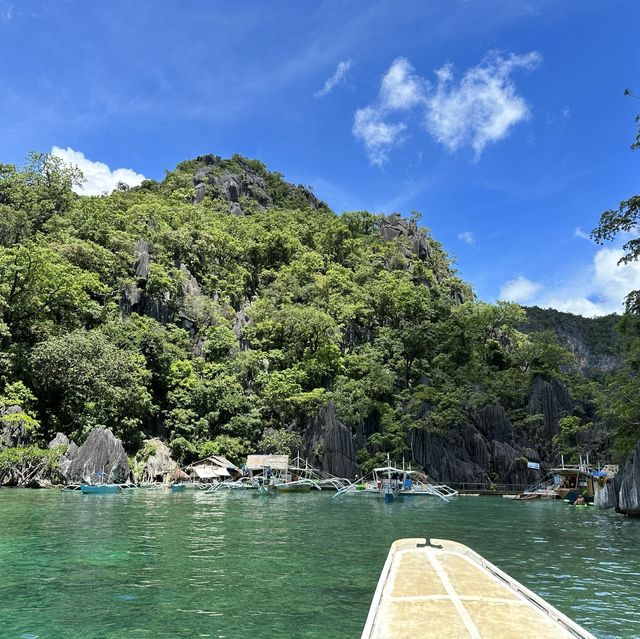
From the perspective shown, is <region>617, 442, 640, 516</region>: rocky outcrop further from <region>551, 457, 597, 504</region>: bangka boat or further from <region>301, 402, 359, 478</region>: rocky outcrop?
<region>301, 402, 359, 478</region>: rocky outcrop

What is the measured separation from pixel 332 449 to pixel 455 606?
36.2 metres

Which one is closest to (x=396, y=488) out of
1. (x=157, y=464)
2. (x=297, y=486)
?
Answer: (x=297, y=486)

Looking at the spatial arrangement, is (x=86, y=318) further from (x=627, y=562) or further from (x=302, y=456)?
(x=627, y=562)

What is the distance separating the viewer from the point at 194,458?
135 feet

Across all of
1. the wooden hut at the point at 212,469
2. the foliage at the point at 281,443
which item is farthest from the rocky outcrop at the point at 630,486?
the wooden hut at the point at 212,469

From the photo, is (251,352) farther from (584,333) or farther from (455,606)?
(584,333)

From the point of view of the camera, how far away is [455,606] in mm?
5980

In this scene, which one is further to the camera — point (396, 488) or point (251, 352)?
point (251, 352)

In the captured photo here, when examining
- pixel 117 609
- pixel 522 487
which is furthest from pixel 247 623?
pixel 522 487

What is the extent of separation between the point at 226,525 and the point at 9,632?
38.3 feet

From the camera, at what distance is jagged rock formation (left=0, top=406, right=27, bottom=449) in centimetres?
3238

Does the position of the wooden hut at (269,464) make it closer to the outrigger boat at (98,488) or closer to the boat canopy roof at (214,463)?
the boat canopy roof at (214,463)

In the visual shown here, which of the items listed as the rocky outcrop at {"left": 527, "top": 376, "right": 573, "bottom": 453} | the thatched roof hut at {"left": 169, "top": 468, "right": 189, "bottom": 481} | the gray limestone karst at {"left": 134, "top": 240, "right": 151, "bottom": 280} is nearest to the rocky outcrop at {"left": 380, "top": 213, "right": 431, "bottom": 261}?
the rocky outcrop at {"left": 527, "top": 376, "right": 573, "bottom": 453}

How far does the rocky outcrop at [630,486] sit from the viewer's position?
2145 cm
